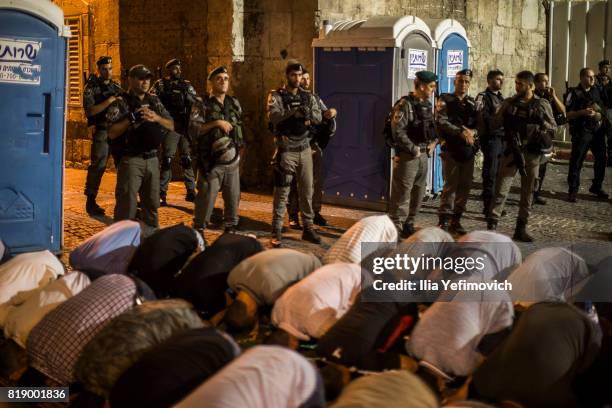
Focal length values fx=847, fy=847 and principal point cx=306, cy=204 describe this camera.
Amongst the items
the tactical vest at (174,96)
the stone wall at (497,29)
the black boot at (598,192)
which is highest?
the stone wall at (497,29)

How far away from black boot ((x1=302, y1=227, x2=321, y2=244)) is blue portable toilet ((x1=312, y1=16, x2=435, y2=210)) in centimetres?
200

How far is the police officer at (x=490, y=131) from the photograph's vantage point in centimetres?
1021

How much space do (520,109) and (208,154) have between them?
355 cm

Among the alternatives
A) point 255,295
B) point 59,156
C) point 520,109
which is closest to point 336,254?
point 255,295

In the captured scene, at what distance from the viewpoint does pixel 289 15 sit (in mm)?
12414

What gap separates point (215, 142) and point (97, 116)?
111 inches

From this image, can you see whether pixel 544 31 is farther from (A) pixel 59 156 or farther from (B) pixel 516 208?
(A) pixel 59 156

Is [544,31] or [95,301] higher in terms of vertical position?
[544,31]

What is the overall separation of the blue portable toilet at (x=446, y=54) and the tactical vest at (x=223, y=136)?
3778mm

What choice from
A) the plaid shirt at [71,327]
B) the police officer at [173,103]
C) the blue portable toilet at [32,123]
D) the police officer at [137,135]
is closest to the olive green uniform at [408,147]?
the police officer at [137,135]

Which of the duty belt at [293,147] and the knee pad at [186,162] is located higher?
the duty belt at [293,147]

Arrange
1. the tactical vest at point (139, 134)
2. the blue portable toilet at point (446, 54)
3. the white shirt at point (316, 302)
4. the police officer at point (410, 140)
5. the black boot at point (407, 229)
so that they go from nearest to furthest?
the white shirt at point (316, 302), the tactical vest at point (139, 134), the police officer at point (410, 140), the black boot at point (407, 229), the blue portable toilet at point (446, 54)

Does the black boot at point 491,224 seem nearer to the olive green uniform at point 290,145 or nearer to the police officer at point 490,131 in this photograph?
the police officer at point 490,131

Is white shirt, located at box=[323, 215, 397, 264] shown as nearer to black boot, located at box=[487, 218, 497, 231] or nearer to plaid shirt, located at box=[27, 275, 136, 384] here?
plaid shirt, located at box=[27, 275, 136, 384]
